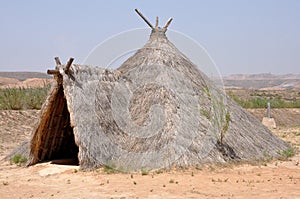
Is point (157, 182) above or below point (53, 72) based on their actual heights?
below

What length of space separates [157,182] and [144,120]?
208 cm

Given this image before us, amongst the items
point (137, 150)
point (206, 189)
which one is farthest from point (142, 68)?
point (206, 189)

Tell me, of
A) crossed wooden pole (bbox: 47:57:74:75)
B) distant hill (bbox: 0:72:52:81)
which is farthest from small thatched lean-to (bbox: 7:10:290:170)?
distant hill (bbox: 0:72:52:81)

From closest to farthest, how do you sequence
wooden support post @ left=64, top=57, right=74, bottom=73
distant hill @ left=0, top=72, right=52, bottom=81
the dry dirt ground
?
the dry dirt ground, wooden support post @ left=64, top=57, right=74, bottom=73, distant hill @ left=0, top=72, right=52, bottom=81

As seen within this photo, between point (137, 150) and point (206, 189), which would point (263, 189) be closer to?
point (206, 189)

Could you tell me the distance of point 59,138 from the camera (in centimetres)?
1045

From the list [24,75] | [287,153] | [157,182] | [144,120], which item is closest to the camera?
[157,182]

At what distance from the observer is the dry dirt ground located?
707 centimetres

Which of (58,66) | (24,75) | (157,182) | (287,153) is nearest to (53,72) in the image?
(58,66)

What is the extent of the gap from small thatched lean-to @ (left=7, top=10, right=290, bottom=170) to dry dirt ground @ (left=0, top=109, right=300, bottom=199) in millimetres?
358

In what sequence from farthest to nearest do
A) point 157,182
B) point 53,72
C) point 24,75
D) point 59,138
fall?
point 24,75 → point 59,138 → point 53,72 → point 157,182

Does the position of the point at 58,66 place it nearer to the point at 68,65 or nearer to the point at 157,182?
the point at 68,65

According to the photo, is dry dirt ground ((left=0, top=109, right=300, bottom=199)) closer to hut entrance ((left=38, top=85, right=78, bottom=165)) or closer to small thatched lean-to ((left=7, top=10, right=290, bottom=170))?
small thatched lean-to ((left=7, top=10, right=290, bottom=170))

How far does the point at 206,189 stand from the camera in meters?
7.41
